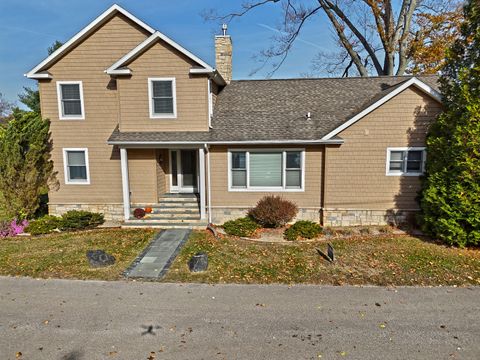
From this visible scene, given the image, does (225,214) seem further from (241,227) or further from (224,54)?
(224,54)

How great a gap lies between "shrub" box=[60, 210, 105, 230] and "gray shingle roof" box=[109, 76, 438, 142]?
3.59 metres

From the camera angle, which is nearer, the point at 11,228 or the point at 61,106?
the point at 11,228

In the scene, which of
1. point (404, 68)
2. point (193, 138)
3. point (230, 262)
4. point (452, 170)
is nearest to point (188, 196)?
point (193, 138)

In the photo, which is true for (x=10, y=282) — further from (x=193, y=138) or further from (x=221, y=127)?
(x=221, y=127)

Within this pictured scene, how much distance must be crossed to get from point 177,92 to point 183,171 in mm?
3718

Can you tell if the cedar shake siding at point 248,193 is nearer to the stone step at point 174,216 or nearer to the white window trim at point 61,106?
the stone step at point 174,216

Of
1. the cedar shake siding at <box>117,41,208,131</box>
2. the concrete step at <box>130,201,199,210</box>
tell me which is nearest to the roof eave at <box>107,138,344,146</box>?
the cedar shake siding at <box>117,41,208,131</box>

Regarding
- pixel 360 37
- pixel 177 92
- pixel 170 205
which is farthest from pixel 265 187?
pixel 360 37

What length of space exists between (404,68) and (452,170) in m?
16.7

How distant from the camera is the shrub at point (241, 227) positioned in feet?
37.5

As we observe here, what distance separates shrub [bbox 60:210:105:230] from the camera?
12.4 metres

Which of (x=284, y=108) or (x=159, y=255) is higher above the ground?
(x=284, y=108)

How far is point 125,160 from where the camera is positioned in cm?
1238

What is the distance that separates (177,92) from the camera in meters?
12.3
